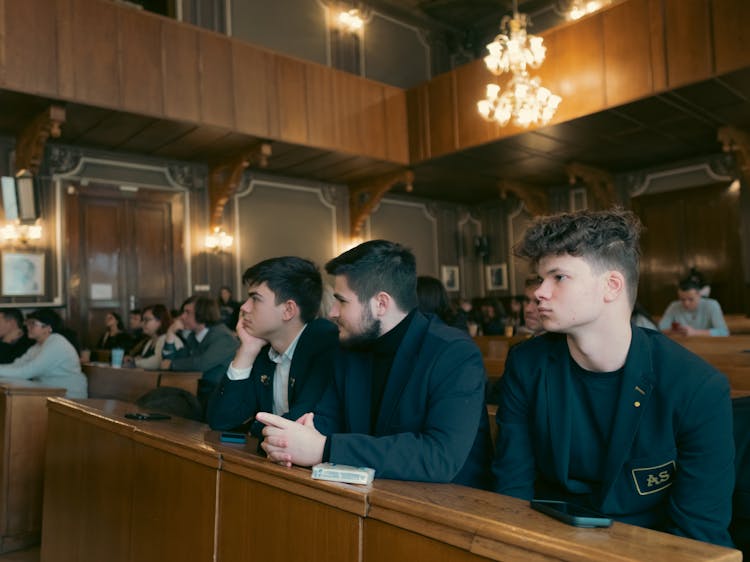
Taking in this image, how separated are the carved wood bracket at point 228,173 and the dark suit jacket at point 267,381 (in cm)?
640

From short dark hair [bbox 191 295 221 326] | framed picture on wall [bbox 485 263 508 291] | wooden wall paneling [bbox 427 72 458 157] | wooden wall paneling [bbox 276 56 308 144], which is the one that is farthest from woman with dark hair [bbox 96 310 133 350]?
framed picture on wall [bbox 485 263 508 291]

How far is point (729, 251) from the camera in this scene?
10.2m

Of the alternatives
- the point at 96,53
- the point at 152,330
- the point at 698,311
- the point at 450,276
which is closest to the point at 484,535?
the point at 698,311

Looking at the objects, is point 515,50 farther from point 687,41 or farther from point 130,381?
point 130,381

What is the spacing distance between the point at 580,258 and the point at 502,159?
8666 millimetres

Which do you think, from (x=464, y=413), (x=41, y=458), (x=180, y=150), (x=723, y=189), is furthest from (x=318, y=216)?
(x=464, y=413)

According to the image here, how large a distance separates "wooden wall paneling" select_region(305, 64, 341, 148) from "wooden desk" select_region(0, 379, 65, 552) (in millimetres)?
5742

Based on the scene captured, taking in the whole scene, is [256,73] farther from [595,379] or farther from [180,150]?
[595,379]

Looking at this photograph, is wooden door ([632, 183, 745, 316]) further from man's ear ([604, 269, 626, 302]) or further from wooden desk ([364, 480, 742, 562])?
wooden desk ([364, 480, 742, 562])

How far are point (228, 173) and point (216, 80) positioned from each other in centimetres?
175

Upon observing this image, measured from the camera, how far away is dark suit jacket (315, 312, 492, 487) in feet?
5.32

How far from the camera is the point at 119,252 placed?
9.12 metres

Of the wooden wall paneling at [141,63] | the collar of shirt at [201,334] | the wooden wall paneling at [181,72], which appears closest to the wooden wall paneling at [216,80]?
the wooden wall paneling at [181,72]

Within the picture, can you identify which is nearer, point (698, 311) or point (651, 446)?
point (651, 446)
